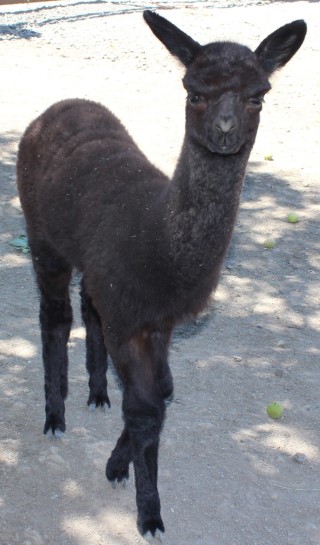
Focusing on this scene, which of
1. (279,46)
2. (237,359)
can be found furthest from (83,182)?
(237,359)

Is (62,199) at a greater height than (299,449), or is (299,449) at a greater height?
(62,199)

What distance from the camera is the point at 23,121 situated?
1019 centimetres

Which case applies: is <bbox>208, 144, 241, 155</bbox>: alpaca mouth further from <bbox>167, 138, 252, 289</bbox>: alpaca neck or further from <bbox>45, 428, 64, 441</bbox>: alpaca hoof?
<bbox>45, 428, 64, 441</bbox>: alpaca hoof

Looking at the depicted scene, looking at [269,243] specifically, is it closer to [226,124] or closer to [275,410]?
[275,410]

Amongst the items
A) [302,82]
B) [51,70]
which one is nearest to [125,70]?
[51,70]

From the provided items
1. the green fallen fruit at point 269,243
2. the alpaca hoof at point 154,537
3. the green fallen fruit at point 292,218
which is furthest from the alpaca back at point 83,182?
the green fallen fruit at point 292,218

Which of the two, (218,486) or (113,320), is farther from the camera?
(218,486)

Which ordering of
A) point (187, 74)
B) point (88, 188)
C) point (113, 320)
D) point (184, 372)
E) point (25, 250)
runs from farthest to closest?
point (25, 250), point (184, 372), point (88, 188), point (113, 320), point (187, 74)

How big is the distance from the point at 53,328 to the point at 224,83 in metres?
1.94

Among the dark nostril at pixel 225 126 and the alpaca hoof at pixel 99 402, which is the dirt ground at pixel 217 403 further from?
the dark nostril at pixel 225 126

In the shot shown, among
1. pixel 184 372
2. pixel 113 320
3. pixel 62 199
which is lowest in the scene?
pixel 184 372

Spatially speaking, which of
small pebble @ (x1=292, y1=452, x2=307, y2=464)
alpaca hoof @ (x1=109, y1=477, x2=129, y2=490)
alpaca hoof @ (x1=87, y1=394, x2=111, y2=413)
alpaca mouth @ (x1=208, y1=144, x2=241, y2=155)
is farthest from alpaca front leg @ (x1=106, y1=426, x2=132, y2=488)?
alpaca mouth @ (x1=208, y1=144, x2=241, y2=155)

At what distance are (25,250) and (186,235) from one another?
11.2 ft

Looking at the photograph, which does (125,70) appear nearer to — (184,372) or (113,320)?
(184,372)
